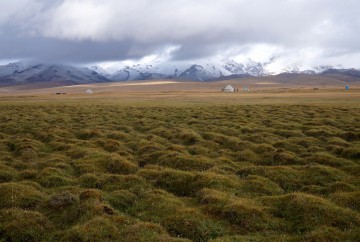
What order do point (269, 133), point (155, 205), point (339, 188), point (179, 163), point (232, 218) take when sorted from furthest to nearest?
point (269, 133), point (179, 163), point (339, 188), point (155, 205), point (232, 218)

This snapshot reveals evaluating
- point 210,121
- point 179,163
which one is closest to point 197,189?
point 179,163

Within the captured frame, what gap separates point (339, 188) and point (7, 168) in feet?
54.8

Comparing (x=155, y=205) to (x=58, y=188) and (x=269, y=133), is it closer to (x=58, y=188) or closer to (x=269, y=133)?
(x=58, y=188)

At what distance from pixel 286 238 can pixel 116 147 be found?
16.3 metres

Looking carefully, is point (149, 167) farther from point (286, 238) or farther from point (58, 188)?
point (286, 238)

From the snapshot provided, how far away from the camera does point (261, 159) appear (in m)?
21.7

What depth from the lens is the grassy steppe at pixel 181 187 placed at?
1171 cm

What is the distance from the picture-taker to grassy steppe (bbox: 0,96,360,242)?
11.7 m

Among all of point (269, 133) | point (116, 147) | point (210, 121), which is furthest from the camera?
point (210, 121)

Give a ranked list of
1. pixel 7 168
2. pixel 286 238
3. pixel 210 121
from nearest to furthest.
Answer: pixel 286 238, pixel 7 168, pixel 210 121

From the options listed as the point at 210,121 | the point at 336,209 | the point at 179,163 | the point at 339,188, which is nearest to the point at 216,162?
the point at 179,163

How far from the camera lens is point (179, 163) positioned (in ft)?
67.2

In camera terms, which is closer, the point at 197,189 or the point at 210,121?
the point at 197,189

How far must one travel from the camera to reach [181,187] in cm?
1648
